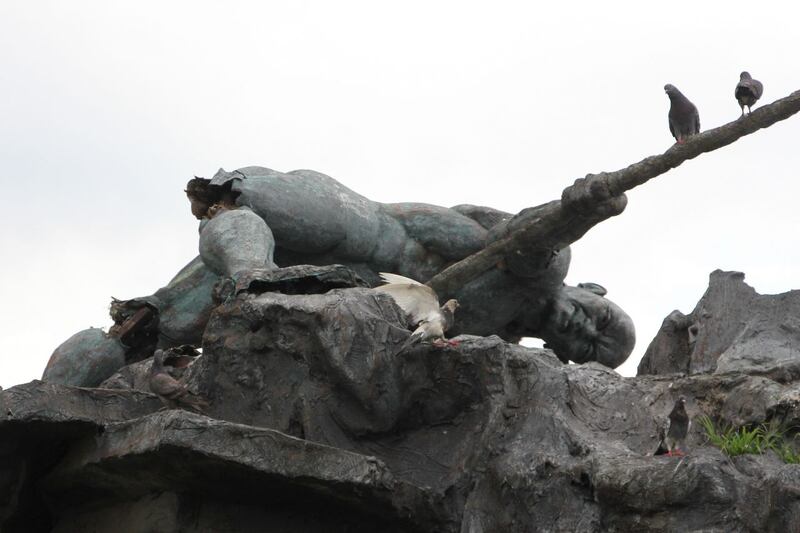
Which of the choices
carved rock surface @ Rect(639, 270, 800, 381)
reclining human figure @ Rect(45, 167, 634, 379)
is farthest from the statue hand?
carved rock surface @ Rect(639, 270, 800, 381)

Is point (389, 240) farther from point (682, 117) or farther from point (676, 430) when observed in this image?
point (676, 430)

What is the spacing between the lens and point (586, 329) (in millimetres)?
8672

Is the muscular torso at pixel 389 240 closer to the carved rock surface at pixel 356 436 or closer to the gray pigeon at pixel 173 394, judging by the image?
the carved rock surface at pixel 356 436

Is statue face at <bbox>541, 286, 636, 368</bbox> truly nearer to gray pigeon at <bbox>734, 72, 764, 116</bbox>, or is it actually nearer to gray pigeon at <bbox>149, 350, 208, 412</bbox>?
gray pigeon at <bbox>734, 72, 764, 116</bbox>

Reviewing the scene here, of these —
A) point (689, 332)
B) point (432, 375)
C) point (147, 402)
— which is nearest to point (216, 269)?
point (147, 402)

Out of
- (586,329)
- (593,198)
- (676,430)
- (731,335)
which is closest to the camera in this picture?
(676,430)

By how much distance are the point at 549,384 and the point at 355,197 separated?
2.03 meters

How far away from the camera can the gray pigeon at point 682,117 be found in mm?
7664

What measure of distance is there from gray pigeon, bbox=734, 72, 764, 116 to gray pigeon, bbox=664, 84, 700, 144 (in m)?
0.33

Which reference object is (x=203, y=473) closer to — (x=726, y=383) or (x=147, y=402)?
(x=147, y=402)

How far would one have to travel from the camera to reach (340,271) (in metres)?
7.15

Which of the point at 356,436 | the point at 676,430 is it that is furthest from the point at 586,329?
the point at 676,430

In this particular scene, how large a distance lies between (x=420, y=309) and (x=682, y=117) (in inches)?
57.3

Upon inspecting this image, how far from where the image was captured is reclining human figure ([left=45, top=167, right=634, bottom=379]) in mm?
8102
